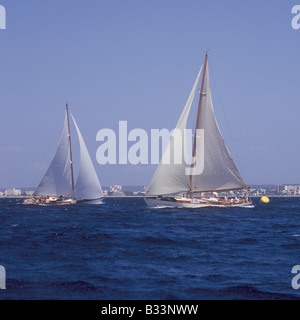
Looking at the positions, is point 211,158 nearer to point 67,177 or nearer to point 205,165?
point 205,165

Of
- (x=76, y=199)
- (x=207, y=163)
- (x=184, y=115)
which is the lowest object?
(x=76, y=199)

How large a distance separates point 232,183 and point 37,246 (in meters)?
38.0

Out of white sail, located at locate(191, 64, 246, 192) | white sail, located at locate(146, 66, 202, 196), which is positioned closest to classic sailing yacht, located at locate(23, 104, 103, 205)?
white sail, located at locate(146, 66, 202, 196)

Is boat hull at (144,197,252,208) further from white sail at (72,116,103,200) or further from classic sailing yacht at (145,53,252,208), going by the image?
white sail at (72,116,103,200)

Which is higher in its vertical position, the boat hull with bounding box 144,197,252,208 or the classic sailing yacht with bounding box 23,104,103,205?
the classic sailing yacht with bounding box 23,104,103,205

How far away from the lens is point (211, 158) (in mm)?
60156

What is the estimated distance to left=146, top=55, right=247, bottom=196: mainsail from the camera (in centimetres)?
5841

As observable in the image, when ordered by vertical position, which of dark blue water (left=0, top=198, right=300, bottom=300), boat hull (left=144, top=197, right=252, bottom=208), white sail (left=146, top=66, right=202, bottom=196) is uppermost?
white sail (left=146, top=66, right=202, bottom=196)

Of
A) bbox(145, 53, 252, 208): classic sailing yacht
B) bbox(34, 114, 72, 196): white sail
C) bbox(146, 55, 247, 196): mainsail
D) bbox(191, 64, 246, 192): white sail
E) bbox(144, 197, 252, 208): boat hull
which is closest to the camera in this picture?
bbox(145, 53, 252, 208): classic sailing yacht

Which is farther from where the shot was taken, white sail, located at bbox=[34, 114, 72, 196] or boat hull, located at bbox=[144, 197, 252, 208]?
white sail, located at bbox=[34, 114, 72, 196]

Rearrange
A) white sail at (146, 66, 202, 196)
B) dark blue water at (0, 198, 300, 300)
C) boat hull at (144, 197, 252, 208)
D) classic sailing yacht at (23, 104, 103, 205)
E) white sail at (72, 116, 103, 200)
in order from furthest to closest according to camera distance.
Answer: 1. classic sailing yacht at (23, 104, 103, 205)
2. white sail at (72, 116, 103, 200)
3. boat hull at (144, 197, 252, 208)
4. white sail at (146, 66, 202, 196)
5. dark blue water at (0, 198, 300, 300)

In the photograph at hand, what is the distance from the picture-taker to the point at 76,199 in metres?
80.0

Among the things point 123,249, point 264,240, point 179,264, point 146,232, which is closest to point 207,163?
point 146,232
